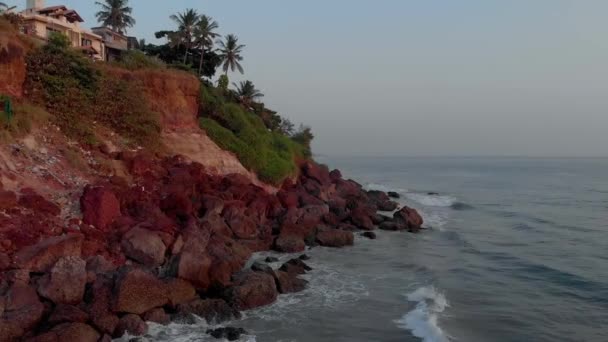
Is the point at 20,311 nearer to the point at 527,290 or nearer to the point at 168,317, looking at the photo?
the point at 168,317

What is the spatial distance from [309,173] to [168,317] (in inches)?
1034

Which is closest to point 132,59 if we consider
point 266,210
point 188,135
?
point 188,135

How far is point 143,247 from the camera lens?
17.7 meters

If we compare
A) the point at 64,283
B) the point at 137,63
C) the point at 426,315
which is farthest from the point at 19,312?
the point at 137,63

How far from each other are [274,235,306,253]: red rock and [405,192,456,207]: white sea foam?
78.0 feet

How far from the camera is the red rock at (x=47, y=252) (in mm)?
14641

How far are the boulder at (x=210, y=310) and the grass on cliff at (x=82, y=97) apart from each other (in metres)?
12.8

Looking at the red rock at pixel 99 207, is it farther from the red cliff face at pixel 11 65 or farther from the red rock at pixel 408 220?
the red rock at pixel 408 220

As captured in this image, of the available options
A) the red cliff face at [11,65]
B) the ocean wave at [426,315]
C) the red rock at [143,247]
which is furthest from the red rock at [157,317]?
the red cliff face at [11,65]

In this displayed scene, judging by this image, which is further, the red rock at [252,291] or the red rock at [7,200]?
the red rock at [7,200]

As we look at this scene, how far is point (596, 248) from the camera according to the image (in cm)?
2530

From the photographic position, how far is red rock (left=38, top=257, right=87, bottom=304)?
13477 millimetres

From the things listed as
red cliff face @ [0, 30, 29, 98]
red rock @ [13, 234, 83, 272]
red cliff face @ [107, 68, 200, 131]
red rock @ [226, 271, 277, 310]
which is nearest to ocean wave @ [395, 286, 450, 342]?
red rock @ [226, 271, 277, 310]

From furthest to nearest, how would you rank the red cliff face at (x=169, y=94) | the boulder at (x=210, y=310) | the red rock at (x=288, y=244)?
the red cliff face at (x=169, y=94) → the red rock at (x=288, y=244) → the boulder at (x=210, y=310)
